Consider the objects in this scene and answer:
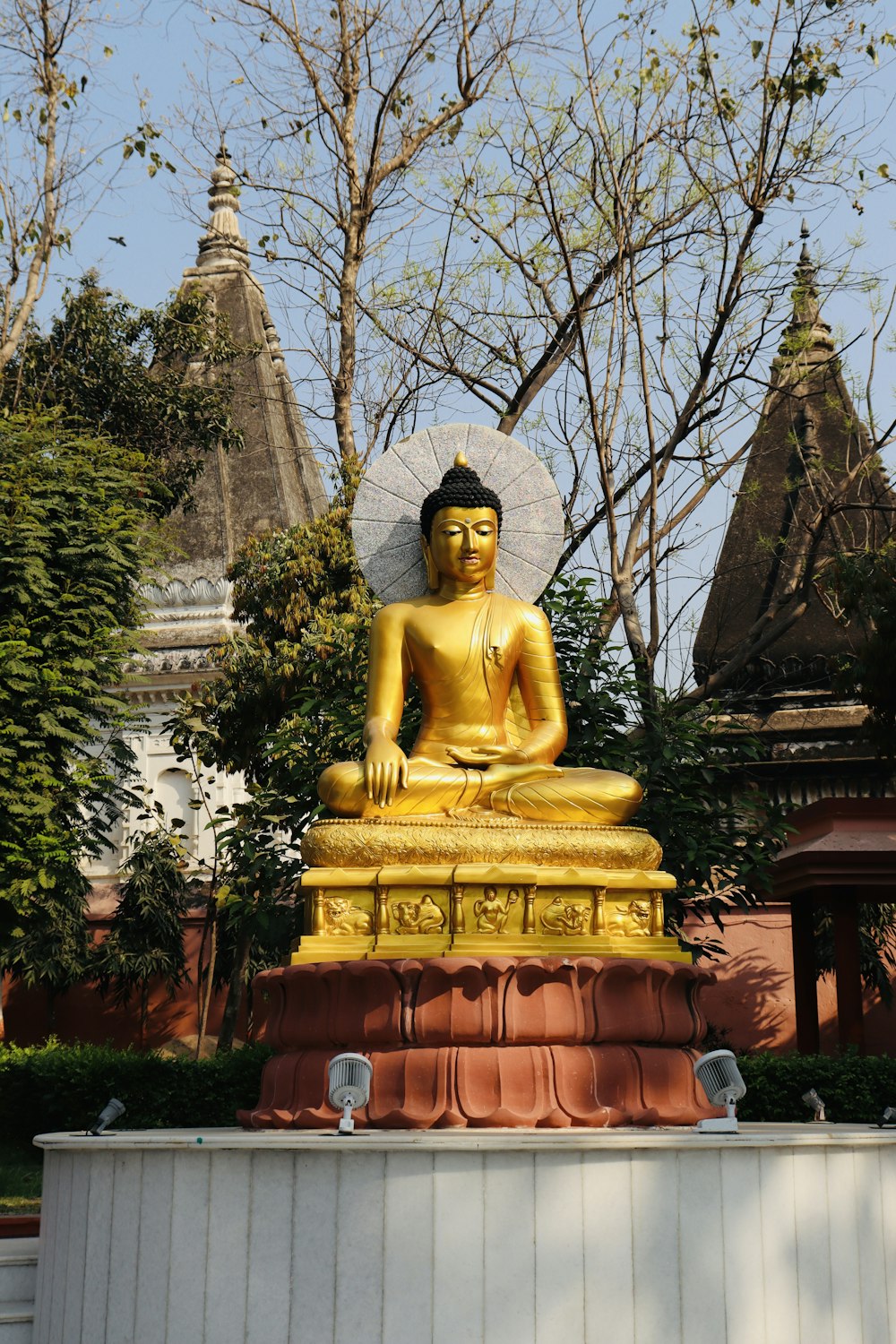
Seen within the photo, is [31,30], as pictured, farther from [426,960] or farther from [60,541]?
[426,960]

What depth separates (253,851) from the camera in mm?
11312

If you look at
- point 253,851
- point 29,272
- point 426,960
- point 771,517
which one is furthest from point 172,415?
point 426,960

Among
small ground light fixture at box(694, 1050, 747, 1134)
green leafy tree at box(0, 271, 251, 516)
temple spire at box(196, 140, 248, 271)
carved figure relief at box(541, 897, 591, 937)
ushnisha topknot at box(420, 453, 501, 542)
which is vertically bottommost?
small ground light fixture at box(694, 1050, 747, 1134)

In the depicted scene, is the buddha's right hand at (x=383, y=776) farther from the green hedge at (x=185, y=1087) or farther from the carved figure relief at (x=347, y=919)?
the green hedge at (x=185, y=1087)

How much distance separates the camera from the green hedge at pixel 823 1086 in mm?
11258

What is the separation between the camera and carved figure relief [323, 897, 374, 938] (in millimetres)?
7281

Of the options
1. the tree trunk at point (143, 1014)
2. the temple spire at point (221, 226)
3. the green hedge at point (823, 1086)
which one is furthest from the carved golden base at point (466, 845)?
the temple spire at point (221, 226)

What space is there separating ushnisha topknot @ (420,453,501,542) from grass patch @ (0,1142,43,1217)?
17.3 feet

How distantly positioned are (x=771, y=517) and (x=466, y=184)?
250 inches

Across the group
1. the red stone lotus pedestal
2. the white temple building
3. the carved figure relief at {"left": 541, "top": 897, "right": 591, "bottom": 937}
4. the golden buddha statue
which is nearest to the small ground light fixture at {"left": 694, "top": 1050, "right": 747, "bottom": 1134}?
the red stone lotus pedestal

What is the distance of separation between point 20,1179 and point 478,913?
6.64 metres

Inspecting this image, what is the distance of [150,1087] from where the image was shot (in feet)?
41.4

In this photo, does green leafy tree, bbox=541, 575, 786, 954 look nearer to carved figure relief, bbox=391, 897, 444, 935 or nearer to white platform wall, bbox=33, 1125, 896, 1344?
carved figure relief, bbox=391, 897, 444, 935

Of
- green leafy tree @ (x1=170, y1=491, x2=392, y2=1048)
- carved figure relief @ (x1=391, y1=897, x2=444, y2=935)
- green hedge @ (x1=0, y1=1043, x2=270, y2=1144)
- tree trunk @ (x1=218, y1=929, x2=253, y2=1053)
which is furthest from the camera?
tree trunk @ (x1=218, y1=929, x2=253, y2=1053)
